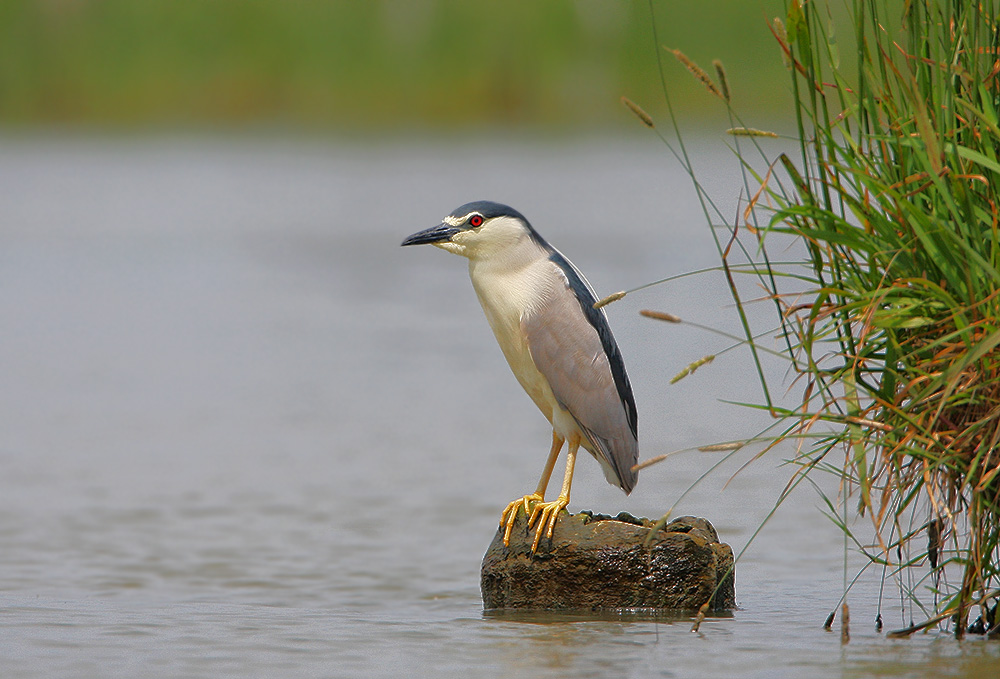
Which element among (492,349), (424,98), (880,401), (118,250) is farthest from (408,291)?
(424,98)

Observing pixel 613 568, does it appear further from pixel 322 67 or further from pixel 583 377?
pixel 322 67

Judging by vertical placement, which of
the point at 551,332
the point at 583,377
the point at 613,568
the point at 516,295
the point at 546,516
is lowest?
the point at 613,568

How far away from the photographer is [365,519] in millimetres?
6629

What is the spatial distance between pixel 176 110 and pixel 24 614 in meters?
24.7

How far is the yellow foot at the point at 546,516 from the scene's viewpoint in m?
4.73

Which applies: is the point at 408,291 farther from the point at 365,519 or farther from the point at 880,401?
the point at 880,401

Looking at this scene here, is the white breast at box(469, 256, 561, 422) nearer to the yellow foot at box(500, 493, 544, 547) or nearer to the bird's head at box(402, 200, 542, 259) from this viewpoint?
the bird's head at box(402, 200, 542, 259)

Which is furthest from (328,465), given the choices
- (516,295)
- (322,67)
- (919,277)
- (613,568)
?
(322,67)

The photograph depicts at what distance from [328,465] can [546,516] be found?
323cm

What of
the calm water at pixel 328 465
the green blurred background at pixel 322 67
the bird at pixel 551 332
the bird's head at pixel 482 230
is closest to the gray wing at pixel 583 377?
the bird at pixel 551 332

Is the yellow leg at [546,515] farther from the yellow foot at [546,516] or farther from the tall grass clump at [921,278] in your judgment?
the tall grass clump at [921,278]

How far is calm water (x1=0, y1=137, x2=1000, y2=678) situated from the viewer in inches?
167

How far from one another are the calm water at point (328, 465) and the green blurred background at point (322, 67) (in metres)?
9.25

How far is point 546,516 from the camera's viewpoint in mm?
4770
